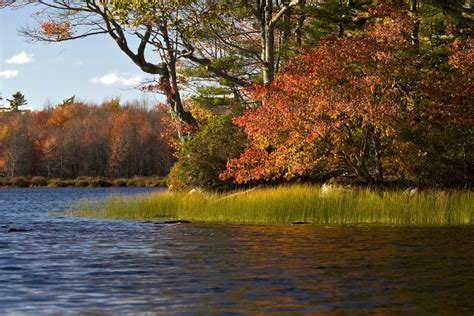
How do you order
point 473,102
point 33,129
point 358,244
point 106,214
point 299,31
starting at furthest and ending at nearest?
point 33,129 → point 299,31 → point 106,214 → point 473,102 → point 358,244

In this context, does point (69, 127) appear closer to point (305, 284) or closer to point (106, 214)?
point (106, 214)

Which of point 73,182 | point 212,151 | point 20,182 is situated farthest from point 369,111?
point 20,182

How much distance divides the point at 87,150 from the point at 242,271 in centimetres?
8774

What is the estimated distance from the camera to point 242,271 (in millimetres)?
12344

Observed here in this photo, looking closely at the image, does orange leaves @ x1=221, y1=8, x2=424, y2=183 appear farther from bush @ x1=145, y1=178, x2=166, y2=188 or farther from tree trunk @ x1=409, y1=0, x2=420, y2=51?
bush @ x1=145, y1=178, x2=166, y2=188

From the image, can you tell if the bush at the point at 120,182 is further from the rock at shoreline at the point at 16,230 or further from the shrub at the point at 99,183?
the rock at shoreline at the point at 16,230

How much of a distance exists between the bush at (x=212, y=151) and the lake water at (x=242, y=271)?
30.3 ft

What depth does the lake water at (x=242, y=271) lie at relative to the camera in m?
9.61

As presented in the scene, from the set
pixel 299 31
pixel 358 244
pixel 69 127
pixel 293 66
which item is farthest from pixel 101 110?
pixel 358 244

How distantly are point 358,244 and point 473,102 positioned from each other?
10.3 meters

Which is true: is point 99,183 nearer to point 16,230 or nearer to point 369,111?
point 16,230

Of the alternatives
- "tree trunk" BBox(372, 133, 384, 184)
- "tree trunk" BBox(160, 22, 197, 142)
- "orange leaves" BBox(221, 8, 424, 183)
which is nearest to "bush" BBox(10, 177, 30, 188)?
"tree trunk" BBox(160, 22, 197, 142)

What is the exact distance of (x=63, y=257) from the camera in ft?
47.7

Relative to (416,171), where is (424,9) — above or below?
above
